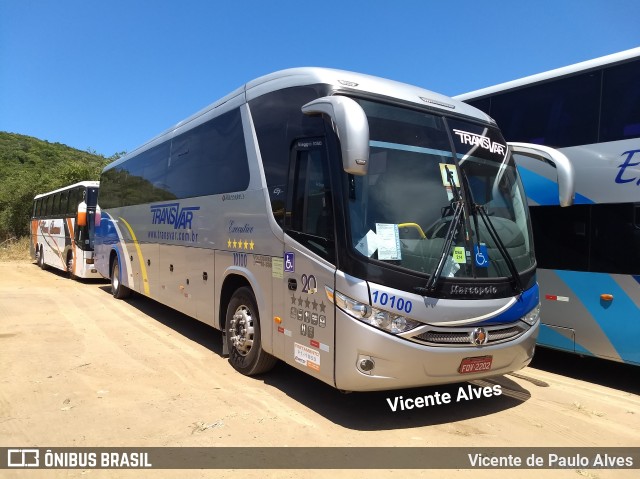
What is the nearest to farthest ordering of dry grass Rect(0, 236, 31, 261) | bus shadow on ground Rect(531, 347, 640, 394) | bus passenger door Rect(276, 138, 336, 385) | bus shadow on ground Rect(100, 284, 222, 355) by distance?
bus passenger door Rect(276, 138, 336, 385) → bus shadow on ground Rect(531, 347, 640, 394) → bus shadow on ground Rect(100, 284, 222, 355) → dry grass Rect(0, 236, 31, 261)

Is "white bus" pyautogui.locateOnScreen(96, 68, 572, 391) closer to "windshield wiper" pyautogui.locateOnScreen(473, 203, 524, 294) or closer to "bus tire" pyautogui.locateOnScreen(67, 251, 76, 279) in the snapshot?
"windshield wiper" pyautogui.locateOnScreen(473, 203, 524, 294)

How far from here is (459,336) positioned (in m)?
4.31

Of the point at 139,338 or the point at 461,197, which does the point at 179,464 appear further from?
the point at 139,338

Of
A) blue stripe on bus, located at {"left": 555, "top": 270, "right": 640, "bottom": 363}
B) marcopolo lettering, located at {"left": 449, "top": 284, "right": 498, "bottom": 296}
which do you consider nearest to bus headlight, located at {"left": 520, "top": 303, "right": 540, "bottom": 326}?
marcopolo lettering, located at {"left": 449, "top": 284, "right": 498, "bottom": 296}

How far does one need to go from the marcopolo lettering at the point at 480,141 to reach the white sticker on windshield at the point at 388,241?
1.35 m

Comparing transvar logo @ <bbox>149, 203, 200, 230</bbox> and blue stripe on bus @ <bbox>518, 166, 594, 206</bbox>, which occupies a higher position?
blue stripe on bus @ <bbox>518, 166, 594, 206</bbox>

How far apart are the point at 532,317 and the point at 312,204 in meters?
2.47

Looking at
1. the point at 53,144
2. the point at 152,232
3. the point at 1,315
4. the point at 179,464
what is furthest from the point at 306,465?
the point at 53,144

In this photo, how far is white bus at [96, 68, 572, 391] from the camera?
4102 millimetres

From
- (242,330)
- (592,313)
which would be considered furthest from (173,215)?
(592,313)

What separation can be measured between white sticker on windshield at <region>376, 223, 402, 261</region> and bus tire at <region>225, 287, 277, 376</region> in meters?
2.07

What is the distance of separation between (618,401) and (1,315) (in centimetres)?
1062

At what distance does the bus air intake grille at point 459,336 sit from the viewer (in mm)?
4168

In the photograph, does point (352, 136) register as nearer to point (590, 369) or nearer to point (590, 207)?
point (590, 207)
